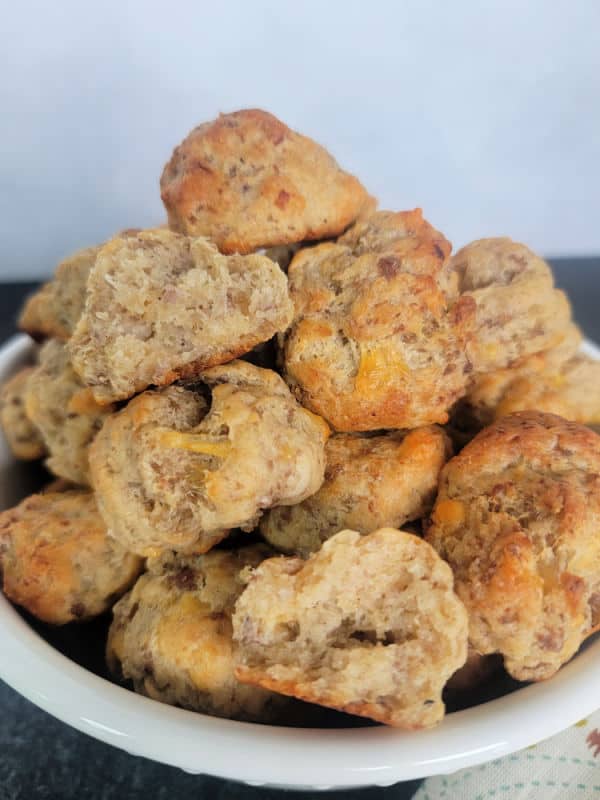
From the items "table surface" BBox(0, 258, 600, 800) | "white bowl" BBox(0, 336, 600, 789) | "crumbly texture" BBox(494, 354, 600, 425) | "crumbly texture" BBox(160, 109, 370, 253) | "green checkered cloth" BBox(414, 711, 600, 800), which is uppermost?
"crumbly texture" BBox(160, 109, 370, 253)

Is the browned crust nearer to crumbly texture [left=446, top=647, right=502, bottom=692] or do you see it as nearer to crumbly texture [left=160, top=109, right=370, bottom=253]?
crumbly texture [left=446, top=647, right=502, bottom=692]

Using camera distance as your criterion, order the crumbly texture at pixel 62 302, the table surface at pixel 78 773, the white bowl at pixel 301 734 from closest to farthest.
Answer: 1. the white bowl at pixel 301 734
2. the table surface at pixel 78 773
3. the crumbly texture at pixel 62 302

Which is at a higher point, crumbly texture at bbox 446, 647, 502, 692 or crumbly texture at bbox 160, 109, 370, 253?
crumbly texture at bbox 160, 109, 370, 253

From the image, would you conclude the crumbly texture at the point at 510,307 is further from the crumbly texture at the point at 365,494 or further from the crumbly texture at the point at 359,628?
the crumbly texture at the point at 359,628

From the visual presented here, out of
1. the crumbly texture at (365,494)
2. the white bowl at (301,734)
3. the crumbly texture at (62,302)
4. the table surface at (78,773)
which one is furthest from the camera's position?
the crumbly texture at (62,302)

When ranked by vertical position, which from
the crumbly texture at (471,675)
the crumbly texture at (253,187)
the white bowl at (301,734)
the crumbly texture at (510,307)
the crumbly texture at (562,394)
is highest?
the crumbly texture at (253,187)

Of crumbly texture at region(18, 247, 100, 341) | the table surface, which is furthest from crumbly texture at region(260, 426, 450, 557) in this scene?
crumbly texture at region(18, 247, 100, 341)

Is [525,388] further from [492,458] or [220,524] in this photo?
[220,524]

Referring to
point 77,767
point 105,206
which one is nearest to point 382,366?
point 77,767

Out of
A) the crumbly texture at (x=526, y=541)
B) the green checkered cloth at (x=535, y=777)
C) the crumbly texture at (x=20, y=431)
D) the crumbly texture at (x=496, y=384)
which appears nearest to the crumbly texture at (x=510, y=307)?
the crumbly texture at (x=496, y=384)
